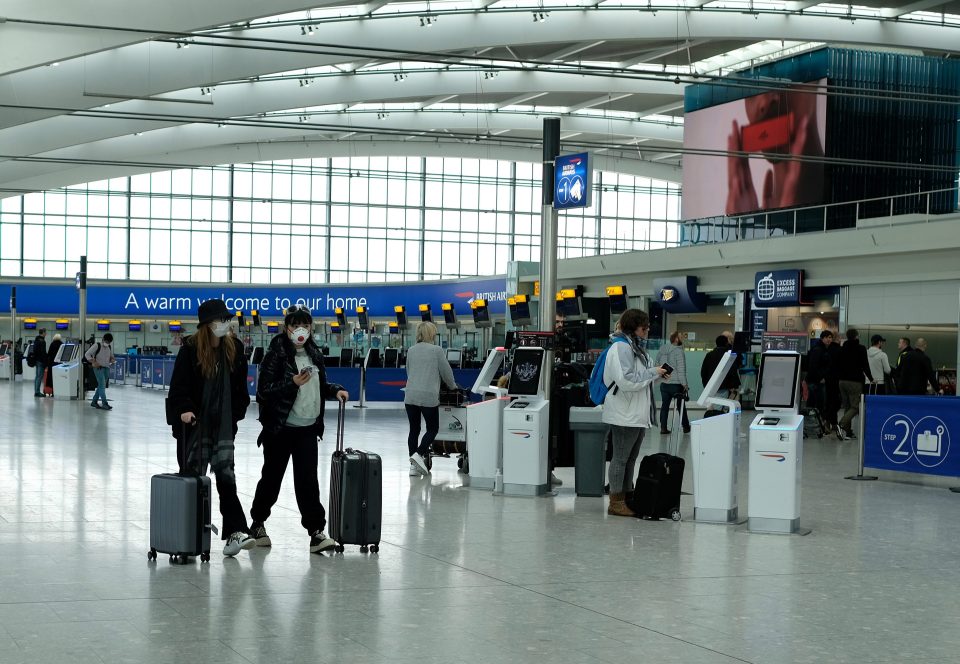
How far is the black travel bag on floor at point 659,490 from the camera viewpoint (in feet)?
29.1

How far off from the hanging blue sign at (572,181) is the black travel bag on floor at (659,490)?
12.1ft

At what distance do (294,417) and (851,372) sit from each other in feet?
40.5

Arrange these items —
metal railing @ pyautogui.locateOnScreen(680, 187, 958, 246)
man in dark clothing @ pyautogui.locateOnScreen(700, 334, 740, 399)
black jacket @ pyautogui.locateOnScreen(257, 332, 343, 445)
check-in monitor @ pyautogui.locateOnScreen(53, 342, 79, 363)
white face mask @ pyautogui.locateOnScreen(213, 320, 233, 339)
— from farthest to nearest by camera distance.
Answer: check-in monitor @ pyautogui.locateOnScreen(53, 342, 79, 363)
metal railing @ pyautogui.locateOnScreen(680, 187, 958, 246)
man in dark clothing @ pyautogui.locateOnScreen(700, 334, 740, 399)
black jacket @ pyautogui.locateOnScreen(257, 332, 343, 445)
white face mask @ pyautogui.locateOnScreen(213, 320, 233, 339)

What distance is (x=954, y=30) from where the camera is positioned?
27188 mm

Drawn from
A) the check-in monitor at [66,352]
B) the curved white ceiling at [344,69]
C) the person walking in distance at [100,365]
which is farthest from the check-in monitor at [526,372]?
the check-in monitor at [66,352]

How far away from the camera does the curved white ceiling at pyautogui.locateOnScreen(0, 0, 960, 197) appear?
17672 millimetres

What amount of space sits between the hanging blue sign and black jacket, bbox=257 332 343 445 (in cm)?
526

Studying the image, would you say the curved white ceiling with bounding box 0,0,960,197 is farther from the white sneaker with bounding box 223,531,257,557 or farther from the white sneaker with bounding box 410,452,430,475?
the white sneaker with bounding box 223,531,257,557

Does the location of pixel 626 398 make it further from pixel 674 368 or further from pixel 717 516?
pixel 674 368

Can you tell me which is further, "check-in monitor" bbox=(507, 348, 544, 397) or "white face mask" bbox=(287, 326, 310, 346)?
"check-in monitor" bbox=(507, 348, 544, 397)

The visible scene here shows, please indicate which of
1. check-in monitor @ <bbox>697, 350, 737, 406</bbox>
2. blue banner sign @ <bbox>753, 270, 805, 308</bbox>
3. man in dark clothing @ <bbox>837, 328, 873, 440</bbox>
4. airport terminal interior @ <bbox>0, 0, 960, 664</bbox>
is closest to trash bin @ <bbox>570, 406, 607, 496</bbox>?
airport terminal interior @ <bbox>0, 0, 960, 664</bbox>

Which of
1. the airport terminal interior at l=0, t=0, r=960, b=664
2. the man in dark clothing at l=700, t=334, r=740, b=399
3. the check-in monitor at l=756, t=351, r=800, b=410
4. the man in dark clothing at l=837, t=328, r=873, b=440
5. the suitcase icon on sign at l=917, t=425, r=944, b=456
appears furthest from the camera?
the man in dark clothing at l=837, t=328, r=873, b=440

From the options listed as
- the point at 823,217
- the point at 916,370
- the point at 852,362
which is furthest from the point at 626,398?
the point at 823,217

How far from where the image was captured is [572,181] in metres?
12.1
